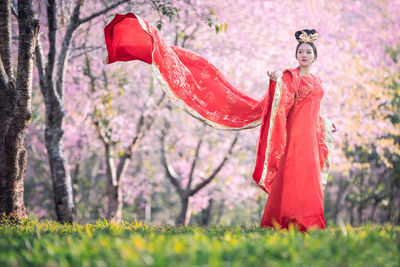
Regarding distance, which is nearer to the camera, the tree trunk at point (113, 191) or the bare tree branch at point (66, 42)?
the bare tree branch at point (66, 42)

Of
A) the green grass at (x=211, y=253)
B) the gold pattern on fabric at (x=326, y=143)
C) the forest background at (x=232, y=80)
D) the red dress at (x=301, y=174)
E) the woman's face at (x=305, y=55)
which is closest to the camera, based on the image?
the green grass at (x=211, y=253)

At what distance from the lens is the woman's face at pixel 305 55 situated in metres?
4.92

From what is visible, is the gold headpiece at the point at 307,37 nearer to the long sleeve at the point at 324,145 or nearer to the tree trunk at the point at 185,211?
the long sleeve at the point at 324,145

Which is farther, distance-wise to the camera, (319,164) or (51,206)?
(51,206)

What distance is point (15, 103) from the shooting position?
510 cm

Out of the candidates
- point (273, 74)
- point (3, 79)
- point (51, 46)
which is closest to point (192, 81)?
point (273, 74)

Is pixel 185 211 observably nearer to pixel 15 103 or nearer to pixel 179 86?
pixel 179 86

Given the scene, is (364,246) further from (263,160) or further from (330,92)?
(330,92)

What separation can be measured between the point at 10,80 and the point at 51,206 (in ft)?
46.1

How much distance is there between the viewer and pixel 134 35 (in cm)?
520

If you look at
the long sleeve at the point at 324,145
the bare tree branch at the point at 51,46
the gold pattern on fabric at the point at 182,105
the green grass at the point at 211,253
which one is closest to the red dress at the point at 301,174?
the long sleeve at the point at 324,145

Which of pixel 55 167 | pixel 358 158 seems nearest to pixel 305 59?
pixel 55 167

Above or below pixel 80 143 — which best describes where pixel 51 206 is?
below

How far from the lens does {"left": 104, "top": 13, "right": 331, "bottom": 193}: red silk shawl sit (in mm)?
5086
